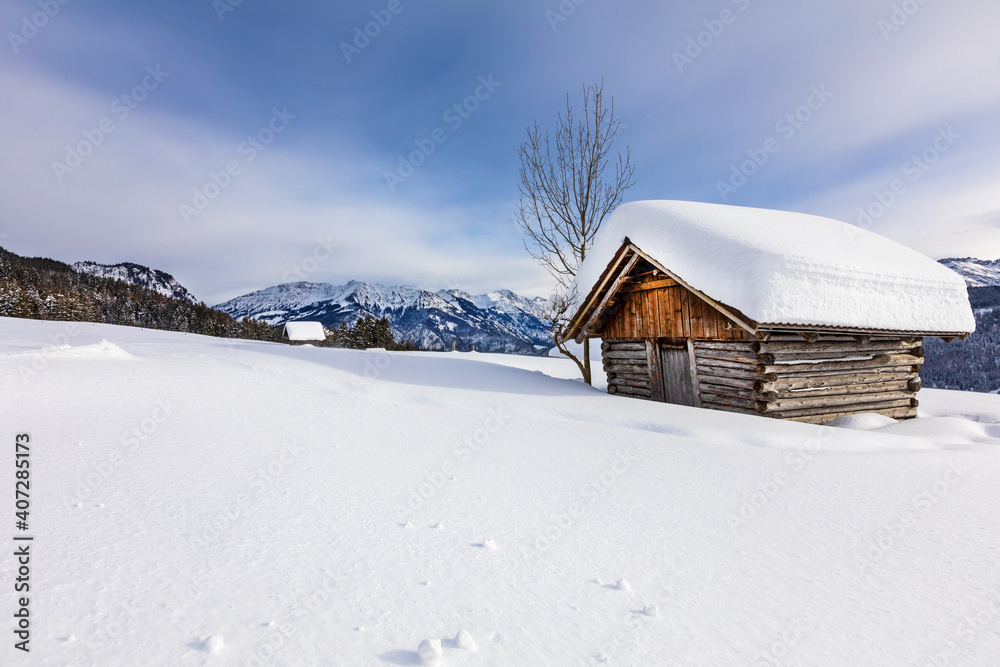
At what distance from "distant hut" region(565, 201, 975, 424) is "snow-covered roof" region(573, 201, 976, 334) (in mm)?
30

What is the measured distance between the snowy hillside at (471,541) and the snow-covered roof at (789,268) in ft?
9.87

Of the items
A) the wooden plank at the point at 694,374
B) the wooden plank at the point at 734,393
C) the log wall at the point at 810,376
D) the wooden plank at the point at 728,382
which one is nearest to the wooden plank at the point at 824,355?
the log wall at the point at 810,376

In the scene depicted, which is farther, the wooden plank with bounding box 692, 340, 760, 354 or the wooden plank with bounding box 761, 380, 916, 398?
the wooden plank with bounding box 761, 380, 916, 398

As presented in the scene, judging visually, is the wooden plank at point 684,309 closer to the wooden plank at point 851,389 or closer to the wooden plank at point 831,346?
the wooden plank at point 831,346

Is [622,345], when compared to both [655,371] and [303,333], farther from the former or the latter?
[303,333]

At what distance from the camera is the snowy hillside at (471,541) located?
7.40ft

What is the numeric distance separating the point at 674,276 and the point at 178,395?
9.86 meters

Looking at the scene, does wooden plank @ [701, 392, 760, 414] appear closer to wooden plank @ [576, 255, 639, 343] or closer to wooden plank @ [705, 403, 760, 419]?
wooden plank @ [705, 403, 760, 419]

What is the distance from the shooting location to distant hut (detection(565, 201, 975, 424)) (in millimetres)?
8641

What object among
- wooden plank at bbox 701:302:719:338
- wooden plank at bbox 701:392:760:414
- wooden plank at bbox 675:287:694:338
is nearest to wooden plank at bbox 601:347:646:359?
wooden plank at bbox 675:287:694:338

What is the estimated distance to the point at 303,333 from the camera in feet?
156

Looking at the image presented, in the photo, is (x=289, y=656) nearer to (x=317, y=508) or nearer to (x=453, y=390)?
(x=317, y=508)

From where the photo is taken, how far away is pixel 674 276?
380 inches

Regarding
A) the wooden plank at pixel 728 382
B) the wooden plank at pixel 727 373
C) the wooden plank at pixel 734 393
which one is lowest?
the wooden plank at pixel 734 393
